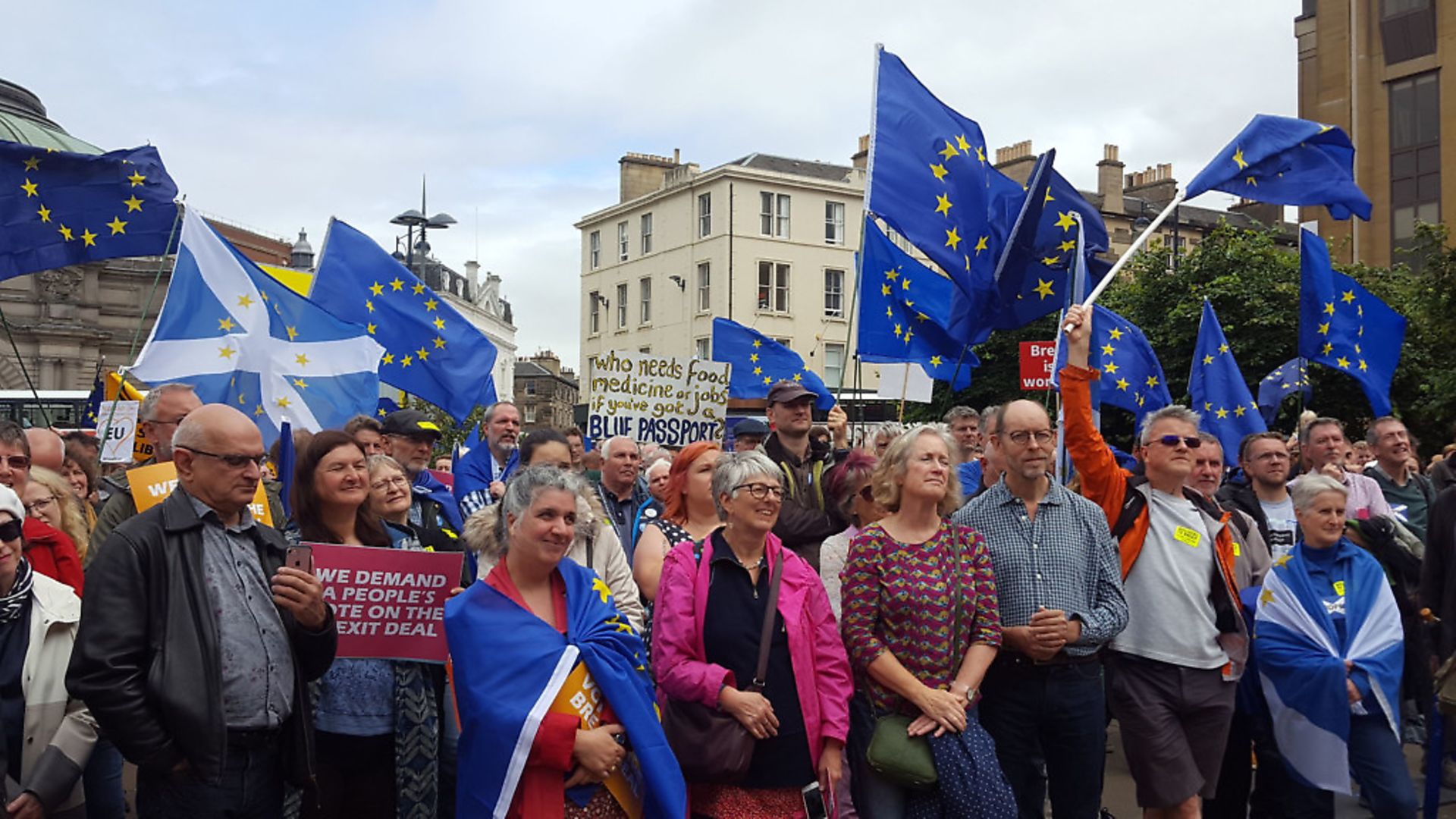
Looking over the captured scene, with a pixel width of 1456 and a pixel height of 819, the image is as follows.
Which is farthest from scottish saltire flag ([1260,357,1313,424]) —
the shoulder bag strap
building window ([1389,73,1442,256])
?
building window ([1389,73,1442,256])

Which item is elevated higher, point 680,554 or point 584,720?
point 680,554

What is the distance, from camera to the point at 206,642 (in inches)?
145

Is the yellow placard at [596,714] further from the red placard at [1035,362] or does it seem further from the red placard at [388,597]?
the red placard at [1035,362]

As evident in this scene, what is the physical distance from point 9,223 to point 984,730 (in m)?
6.94

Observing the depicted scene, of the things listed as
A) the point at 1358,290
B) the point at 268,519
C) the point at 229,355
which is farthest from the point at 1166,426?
the point at 1358,290

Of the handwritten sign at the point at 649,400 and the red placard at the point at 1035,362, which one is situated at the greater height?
the red placard at the point at 1035,362

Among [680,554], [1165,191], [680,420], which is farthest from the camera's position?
[1165,191]

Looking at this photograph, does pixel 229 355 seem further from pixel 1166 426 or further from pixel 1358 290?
pixel 1358 290

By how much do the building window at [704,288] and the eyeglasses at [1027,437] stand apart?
48.4 m

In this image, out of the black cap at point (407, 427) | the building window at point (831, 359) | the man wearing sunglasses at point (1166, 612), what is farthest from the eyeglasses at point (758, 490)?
the building window at point (831, 359)

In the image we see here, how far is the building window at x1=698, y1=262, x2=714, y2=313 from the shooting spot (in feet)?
176

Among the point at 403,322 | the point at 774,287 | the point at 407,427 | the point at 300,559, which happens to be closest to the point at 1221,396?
the point at 403,322

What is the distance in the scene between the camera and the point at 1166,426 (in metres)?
5.72

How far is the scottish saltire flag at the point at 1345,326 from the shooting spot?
10.8 metres
